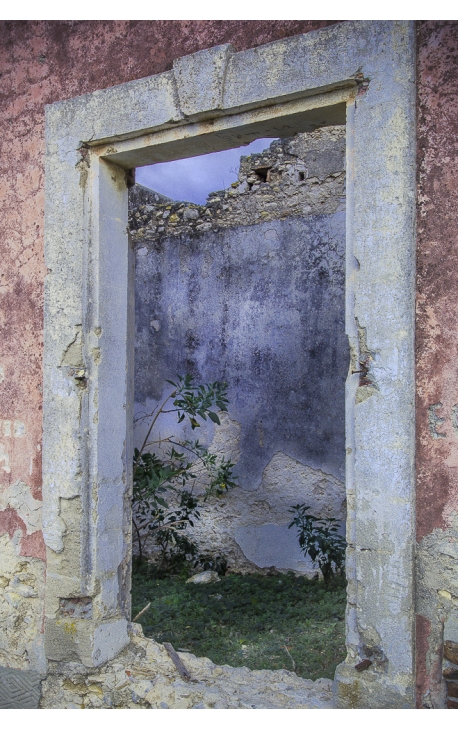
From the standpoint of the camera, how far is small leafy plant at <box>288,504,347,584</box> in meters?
4.68

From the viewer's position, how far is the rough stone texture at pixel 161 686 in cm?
257

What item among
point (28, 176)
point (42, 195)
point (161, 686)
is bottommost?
point (161, 686)

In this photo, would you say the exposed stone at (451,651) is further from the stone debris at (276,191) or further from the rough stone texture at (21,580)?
the stone debris at (276,191)

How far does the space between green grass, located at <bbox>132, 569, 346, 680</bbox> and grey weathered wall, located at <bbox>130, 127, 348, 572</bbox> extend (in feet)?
1.63

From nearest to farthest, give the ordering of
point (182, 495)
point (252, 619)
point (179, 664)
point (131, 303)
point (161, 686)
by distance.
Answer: point (161, 686) → point (179, 664) → point (131, 303) → point (252, 619) → point (182, 495)

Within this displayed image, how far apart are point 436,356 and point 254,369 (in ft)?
11.1

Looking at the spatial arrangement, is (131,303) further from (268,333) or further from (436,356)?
(268,333)

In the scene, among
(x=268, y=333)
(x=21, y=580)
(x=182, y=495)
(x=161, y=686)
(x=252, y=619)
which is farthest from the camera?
(x=268, y=333)

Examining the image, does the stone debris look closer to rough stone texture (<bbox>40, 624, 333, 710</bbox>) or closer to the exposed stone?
rough stone texture (<bbox>40, 624, 333, 710</bbox>)

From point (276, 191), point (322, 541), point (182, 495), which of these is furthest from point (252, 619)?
point (276, 191)

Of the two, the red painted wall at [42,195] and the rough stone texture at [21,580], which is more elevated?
the red painted wall at [42,195]

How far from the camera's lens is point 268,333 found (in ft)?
17.7

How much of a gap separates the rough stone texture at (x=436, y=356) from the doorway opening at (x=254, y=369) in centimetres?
259

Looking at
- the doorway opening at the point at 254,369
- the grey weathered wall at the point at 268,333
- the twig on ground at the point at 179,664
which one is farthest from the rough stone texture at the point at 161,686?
the grey weathered wall at the point at 268,333
